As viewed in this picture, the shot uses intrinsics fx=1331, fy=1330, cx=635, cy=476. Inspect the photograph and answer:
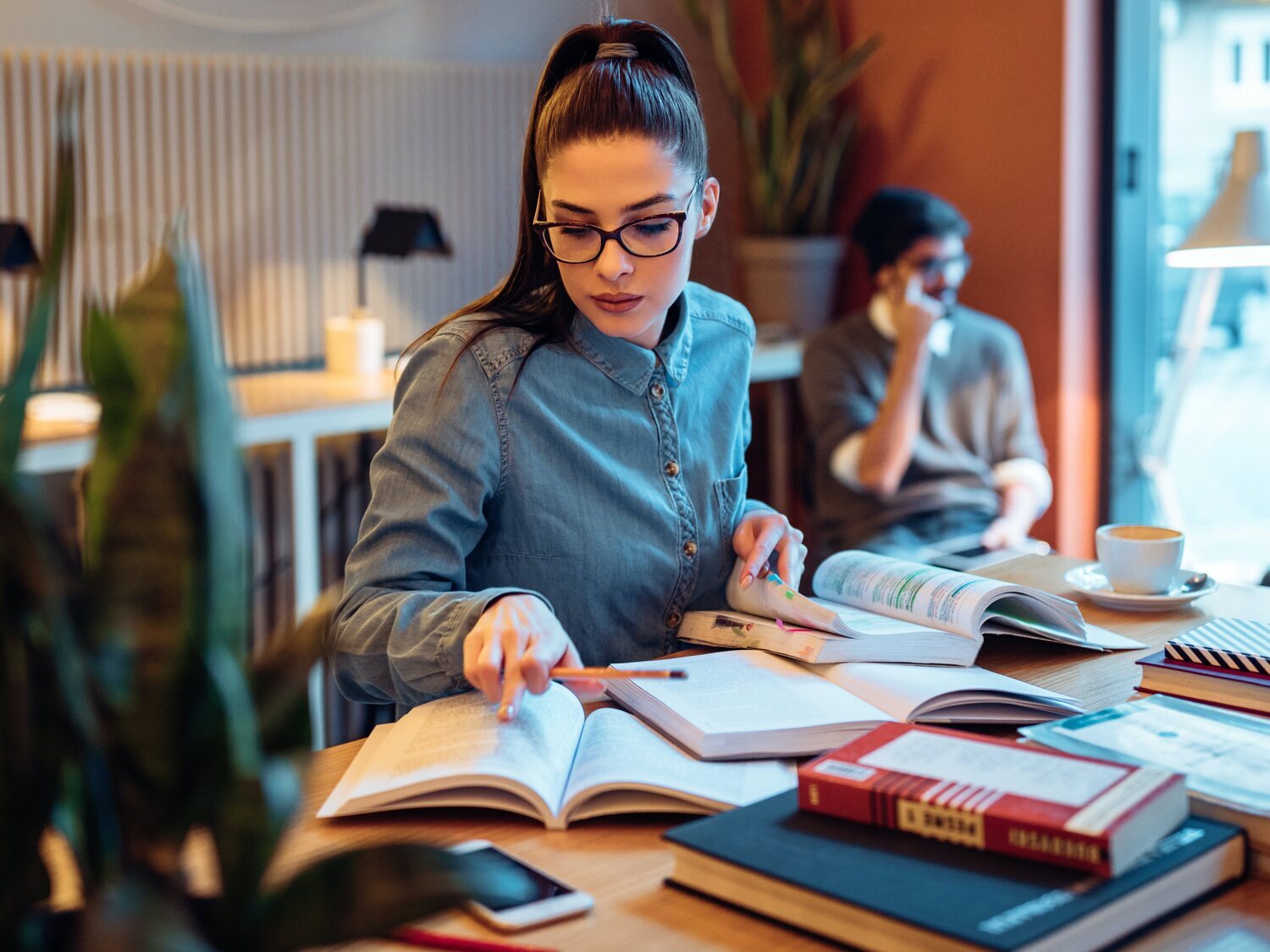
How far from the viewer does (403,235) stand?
3080 mm

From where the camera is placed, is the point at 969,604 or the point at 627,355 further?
the point at 627,355

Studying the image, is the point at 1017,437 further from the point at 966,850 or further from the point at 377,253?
the point at 966,850

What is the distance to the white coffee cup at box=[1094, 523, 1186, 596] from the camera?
4.64 feet

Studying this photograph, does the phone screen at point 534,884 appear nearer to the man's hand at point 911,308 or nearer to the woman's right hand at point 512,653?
the woman's right hand at point 512,653

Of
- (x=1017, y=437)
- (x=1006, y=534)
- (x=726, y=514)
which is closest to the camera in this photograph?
(x=726, y=514)

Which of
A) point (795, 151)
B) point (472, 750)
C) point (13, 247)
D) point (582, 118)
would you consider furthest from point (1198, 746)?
point (795, 151)

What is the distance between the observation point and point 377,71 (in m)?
3.32

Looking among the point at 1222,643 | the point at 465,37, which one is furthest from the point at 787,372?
the point at 1222,643

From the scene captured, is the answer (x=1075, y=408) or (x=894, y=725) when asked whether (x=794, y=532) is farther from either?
(x=1075, y=408)

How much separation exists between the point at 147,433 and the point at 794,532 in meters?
1.00

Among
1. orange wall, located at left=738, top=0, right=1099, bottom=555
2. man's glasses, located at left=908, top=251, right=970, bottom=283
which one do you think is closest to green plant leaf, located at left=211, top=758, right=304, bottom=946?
man's glasses, located at left=908, top=251, right=970, bottom=283

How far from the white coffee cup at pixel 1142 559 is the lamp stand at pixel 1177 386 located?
192cm

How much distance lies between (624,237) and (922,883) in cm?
75

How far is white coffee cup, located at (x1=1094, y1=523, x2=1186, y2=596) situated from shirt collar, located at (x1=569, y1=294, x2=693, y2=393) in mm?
498
